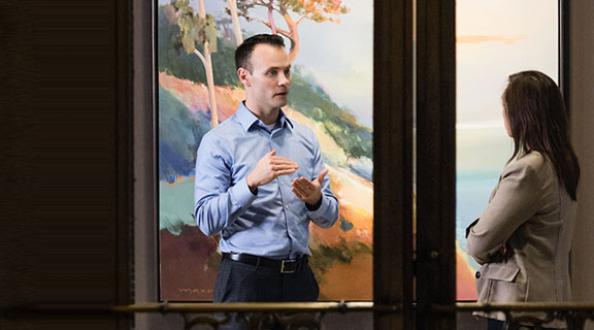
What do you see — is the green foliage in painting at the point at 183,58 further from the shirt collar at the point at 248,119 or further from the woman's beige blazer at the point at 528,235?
the woman's beige blazer at the point at 528,235

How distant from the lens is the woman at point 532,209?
1.29 metres

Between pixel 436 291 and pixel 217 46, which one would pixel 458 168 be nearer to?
pixel 436 291

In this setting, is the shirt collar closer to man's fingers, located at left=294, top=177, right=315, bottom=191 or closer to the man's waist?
man's fingers, located at left=294, top=177, right=315, bottom=191

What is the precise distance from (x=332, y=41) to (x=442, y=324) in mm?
475

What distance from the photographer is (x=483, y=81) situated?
1.30 m

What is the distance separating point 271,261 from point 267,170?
141 millimetres

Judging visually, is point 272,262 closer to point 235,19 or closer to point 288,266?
point 288,266

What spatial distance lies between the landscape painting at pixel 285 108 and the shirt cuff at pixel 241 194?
6cm

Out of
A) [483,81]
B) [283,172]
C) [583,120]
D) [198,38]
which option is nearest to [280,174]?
[283,172]

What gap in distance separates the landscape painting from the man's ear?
1 cm
